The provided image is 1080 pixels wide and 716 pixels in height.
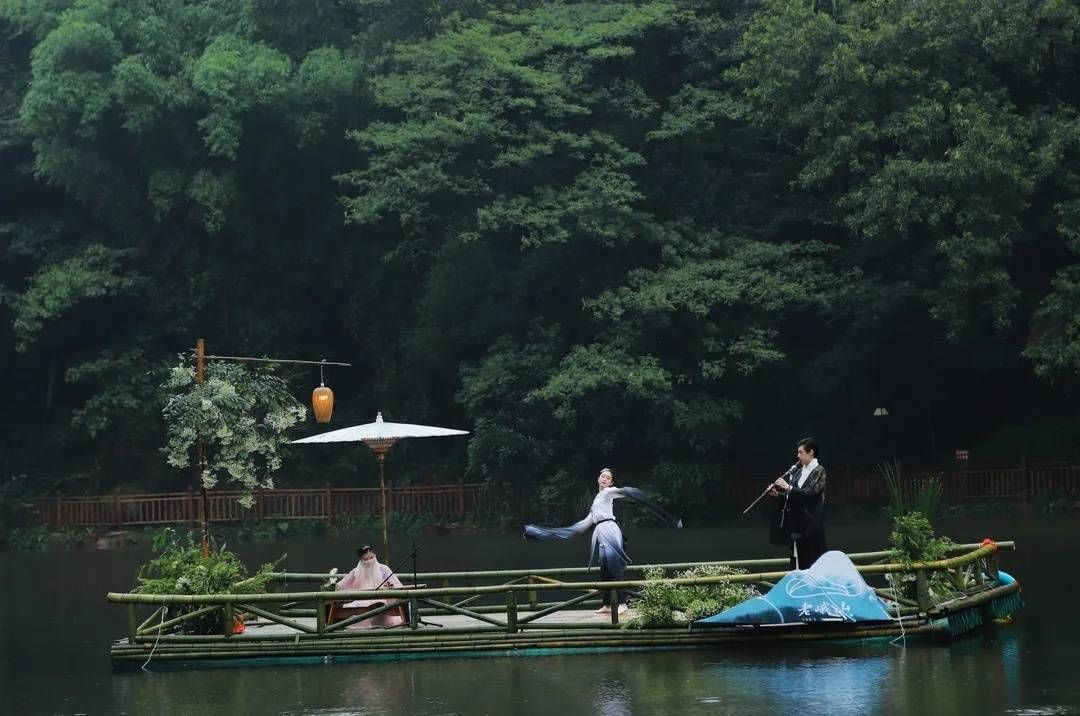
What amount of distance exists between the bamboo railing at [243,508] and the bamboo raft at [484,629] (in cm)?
2290

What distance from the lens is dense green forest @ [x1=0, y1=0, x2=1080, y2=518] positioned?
34781 millimetres

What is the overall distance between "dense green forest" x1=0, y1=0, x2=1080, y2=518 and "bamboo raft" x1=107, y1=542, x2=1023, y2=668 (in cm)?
1768

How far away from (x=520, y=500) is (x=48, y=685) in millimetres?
23000

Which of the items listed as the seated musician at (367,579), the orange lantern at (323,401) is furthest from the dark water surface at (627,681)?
the orange lantern at (323,401)

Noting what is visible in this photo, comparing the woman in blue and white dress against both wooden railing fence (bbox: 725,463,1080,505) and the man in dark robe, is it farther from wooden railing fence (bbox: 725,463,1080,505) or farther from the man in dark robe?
wooden railing fence (bbox: 725,463,1080,505)

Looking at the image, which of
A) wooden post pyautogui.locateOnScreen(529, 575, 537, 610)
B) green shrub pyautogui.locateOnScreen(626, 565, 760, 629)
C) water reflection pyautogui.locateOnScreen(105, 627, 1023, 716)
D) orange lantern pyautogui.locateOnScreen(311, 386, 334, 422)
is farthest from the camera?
orange lantern pyautogui.locateOnScreen(311, 386, 334, 422)

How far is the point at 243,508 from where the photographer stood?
4088cm

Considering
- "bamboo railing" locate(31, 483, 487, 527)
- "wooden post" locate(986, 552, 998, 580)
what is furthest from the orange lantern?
"bamboo railing" locate(31, 483, 487, 527)

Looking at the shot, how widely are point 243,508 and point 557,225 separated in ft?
36.2

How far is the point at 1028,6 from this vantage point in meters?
34.2

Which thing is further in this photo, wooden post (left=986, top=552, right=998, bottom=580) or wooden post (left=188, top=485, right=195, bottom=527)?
wooden post (left=188, top=485, right=195, bottom=527)

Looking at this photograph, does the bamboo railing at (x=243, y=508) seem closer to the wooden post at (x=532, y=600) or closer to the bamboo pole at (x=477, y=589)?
the wooden post at (x=532, y=600)

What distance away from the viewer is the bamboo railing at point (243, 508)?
134ft

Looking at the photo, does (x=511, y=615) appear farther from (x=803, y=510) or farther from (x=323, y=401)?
(x=323, y=401)
